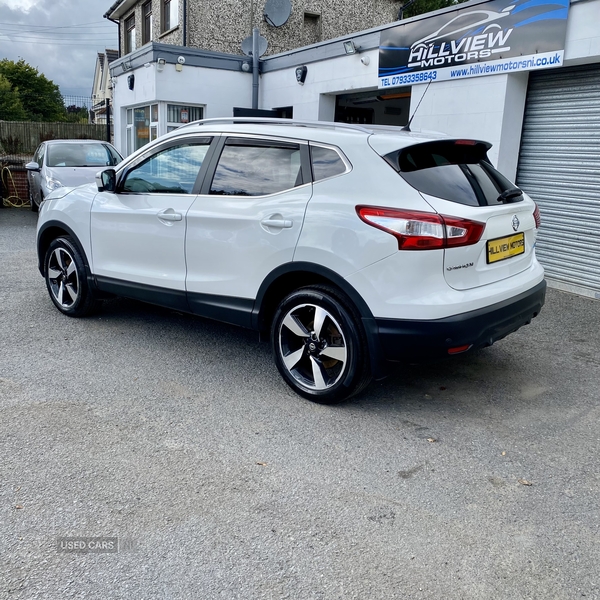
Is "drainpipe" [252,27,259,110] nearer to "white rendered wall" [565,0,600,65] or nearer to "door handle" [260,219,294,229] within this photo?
"white rendered wall" [565,0,600,65]

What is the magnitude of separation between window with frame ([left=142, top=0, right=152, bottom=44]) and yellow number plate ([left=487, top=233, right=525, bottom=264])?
20.6 metres

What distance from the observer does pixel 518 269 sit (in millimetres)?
4191

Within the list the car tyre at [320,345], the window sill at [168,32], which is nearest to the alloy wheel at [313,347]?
the car tyre at [320,345]

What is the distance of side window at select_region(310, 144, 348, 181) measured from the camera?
3.96m

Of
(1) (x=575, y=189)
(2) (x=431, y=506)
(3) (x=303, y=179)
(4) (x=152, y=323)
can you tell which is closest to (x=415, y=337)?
(2) (x=431, y=506)

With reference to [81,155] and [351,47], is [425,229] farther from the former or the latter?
[81,155]

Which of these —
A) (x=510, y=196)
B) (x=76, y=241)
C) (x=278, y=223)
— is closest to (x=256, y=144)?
(x=278, y=223)

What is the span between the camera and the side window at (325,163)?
13.0 ft

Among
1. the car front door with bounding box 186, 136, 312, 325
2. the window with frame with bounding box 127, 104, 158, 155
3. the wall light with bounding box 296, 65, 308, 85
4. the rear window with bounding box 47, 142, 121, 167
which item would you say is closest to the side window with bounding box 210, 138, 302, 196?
the car front door with bounding box 186, 136, 312, 325

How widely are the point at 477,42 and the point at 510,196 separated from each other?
5347 mm

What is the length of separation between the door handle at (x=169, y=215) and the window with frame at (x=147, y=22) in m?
19.2

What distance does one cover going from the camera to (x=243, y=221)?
4.30 meters

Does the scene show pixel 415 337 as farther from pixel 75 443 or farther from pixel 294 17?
pixel 294 17
